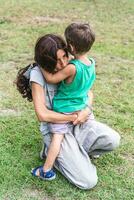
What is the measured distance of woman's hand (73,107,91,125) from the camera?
12.2 feet

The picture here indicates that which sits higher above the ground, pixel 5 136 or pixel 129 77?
pixel 5 136

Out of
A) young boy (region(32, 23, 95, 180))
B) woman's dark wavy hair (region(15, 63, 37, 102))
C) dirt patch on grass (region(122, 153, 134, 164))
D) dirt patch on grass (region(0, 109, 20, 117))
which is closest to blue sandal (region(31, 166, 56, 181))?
young boy (region(32, 23, 95, 180))

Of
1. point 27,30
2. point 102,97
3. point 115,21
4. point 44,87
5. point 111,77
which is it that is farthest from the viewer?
point 115,21

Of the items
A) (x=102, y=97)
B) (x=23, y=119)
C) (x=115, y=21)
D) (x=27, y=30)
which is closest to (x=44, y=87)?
(x=23, y=119)

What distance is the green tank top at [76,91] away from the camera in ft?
11.6

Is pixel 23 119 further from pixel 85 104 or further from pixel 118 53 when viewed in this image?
pixel 118 53

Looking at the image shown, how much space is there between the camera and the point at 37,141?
13.8ft

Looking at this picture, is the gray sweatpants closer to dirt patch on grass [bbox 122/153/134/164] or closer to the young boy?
the young boy

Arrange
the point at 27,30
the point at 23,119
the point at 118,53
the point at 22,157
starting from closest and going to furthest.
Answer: the point at 22,157 < the point at 23,119 < the point at 118,53 < the point at 27,30

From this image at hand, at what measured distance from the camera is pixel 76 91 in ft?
12.0

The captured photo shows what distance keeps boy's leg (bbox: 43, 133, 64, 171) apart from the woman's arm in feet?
0.46

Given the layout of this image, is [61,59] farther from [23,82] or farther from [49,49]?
[23,82]

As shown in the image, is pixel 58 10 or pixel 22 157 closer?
pixel 22 157

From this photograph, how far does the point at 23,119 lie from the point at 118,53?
2.70 meters
